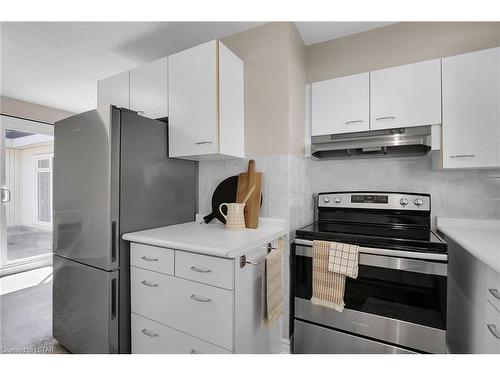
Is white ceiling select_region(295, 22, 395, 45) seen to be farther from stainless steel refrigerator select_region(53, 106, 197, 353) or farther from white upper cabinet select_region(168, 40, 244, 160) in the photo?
stainless steel refrigerator select_region(53, 106, 197, 353)

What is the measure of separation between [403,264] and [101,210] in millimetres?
1754

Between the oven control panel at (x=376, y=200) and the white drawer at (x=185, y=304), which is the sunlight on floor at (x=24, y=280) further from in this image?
the oven control panel at (x=376, y=200)

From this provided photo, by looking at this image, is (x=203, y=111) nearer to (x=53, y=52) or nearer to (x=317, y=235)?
(x=317, y=235)

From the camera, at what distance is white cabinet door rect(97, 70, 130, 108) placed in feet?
6.93

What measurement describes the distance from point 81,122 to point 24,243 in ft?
11.2

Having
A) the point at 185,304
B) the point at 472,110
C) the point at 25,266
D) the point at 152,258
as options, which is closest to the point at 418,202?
the point at 472,110

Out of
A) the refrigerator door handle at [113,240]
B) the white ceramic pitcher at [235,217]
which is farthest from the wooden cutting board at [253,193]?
the refrigerator door handle at [113,240]

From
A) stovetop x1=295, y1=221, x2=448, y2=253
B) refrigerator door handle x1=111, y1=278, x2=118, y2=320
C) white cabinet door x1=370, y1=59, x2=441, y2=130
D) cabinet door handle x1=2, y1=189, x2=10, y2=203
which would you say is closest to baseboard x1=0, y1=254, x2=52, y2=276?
cabinet door handle x1=2, y1=189, x2=10, y2=203

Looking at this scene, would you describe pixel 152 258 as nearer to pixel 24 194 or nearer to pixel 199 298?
pixel 199 298

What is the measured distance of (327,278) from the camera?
1566 mm

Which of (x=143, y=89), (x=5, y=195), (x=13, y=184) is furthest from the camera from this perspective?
(x=13, y=184)

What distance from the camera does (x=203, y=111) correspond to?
1715 millimetres

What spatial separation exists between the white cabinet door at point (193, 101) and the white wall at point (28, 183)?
3197mm
